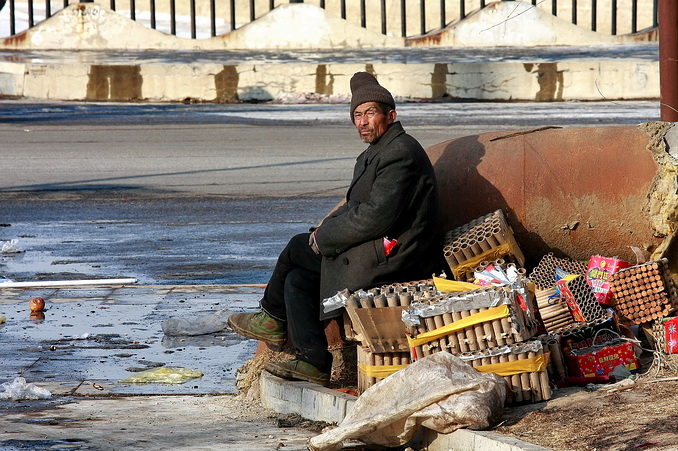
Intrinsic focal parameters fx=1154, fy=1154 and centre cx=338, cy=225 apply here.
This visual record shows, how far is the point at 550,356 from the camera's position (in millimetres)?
4980

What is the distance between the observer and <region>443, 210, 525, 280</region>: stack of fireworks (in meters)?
5.46

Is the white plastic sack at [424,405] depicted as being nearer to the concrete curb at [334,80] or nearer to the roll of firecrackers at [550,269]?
the roll of firecrackers at [550,269]

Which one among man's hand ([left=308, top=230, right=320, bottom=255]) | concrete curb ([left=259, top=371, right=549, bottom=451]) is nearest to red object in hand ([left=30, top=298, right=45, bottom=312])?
concrete curb ([left=259, top=371, right=549, bottom=451])

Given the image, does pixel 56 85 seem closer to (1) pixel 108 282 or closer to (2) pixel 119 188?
(2) pixel 119 188

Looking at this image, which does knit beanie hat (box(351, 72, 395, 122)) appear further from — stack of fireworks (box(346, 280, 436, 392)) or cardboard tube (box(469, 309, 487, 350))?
cardboard tube (box(469, 309, 487, 350))

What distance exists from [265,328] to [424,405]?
1.39 m

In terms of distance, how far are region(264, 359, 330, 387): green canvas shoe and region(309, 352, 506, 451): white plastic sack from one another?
73 centimetres

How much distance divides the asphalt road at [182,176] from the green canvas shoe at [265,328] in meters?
Result: 2.52

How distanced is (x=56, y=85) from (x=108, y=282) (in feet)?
55.7

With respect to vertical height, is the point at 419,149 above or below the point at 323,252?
above

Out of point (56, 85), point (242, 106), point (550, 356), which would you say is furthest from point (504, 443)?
point (56, 85)

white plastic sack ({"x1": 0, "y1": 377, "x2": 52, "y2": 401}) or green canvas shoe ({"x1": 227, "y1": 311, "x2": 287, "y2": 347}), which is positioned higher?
green canvas shoe ({"x1": 227, "y1": 311, "x2": 287, "y2": 347})

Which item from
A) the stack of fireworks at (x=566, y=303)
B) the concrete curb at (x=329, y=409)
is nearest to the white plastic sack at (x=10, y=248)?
the concrete curb at (x=329, y=409)

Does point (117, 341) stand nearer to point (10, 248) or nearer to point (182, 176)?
point (10, 248)
